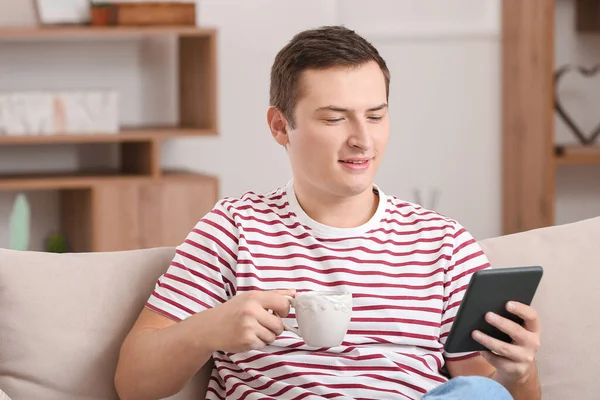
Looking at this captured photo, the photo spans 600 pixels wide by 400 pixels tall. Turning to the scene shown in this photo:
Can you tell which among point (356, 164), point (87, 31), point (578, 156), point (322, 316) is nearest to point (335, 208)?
point (356, 164)

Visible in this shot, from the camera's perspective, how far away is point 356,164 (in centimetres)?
163

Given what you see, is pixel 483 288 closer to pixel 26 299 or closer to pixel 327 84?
pixel 327 84

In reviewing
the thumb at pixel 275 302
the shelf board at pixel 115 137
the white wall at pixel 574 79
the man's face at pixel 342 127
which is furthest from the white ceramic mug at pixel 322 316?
the white wall at pixel 574 79

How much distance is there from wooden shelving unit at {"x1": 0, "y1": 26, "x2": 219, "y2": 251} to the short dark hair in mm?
1674

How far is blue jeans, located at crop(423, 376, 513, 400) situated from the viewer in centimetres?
130

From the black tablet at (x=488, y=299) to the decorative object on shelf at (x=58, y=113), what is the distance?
2091mm

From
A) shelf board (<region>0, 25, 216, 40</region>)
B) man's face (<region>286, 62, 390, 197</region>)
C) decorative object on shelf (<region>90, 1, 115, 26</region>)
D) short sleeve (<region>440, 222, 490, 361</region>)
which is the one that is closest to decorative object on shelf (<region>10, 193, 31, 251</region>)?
shelf board (<region>0, 25, 216, 40</region>)

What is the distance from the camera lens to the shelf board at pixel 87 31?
3281 mm

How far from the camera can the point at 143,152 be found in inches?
137

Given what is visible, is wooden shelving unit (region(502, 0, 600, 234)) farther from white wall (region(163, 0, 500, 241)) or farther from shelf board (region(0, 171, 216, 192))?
shelf board (region(0, 171, 216, 192))

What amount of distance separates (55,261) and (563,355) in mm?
886

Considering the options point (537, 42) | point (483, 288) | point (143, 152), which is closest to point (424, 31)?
point (537, 42)

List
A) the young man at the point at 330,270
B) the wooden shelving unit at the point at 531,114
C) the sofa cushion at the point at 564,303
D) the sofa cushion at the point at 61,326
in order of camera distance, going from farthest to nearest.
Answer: the wooden shelving unit at the point at 531,114
the sofa cushion at the point at 564,303
the sofa cushion at the point at 61,326
the young man at the point at 330,270

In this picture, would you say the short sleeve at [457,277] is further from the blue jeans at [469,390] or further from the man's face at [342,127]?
the blue jeans at [469,390]
